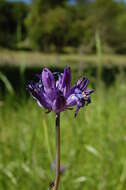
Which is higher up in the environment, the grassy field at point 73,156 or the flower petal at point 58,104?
the flower petal at point 58,104

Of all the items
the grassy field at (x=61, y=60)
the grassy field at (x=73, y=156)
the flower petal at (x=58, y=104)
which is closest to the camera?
the flower petal at (x=58, y=104)

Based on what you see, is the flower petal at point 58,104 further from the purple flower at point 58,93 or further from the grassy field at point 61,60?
the grassy field at point 61,60

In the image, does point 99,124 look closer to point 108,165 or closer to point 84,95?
point 108,165

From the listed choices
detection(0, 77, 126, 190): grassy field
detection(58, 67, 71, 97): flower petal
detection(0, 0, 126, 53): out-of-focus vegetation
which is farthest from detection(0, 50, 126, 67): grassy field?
detection(0, 0, 126, 53): out-of-focus vegetation

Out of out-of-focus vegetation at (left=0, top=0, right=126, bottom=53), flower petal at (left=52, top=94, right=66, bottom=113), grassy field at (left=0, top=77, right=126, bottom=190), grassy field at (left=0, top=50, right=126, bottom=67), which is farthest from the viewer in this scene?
out-of-focus vegetation at (left=0, top=0, right=126, bottom=53)

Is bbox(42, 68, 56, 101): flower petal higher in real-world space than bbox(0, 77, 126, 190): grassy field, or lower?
higher

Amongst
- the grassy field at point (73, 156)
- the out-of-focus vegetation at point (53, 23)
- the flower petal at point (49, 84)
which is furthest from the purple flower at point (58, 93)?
the out-of-focus vegetation at point (53, 23)

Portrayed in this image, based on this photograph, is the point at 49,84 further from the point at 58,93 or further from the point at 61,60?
the point at 61,60

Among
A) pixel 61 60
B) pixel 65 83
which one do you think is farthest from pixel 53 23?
pixel 65 83

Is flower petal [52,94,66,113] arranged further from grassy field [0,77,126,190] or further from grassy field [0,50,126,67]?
grassy field [0,77,126,190]
